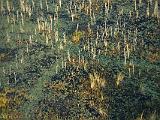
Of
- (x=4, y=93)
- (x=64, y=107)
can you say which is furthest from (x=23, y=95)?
(x=64, y=107)

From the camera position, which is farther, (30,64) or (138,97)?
(30,64)

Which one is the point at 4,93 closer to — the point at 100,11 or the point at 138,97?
the point at 138,97

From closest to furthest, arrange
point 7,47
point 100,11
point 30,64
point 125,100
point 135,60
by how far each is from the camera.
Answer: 1. point 125,100
2. point 135,60
3. point 30,64
4. point 7,47
5. point 100,11

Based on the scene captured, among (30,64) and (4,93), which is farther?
(30,64)

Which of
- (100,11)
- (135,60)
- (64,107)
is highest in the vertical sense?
(100,11)

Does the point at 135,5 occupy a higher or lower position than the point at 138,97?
higher

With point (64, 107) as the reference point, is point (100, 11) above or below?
above

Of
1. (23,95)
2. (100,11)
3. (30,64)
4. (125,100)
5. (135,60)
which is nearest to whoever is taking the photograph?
(125,100)

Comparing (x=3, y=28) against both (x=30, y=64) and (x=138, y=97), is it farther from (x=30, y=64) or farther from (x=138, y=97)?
(x=138, y=97)

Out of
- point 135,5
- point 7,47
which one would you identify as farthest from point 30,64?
point 135,5
